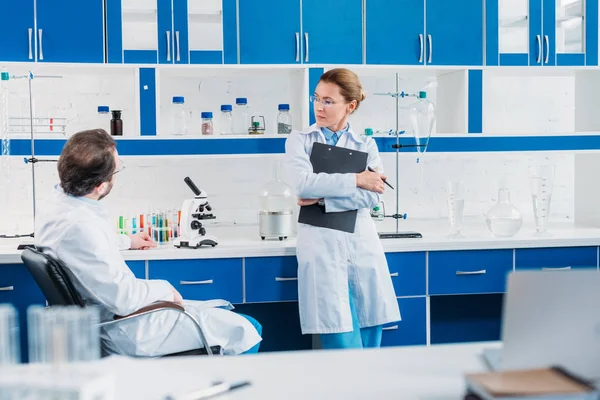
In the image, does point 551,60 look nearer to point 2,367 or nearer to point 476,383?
point 476,383

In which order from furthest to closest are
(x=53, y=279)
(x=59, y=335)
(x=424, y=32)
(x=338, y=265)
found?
(x=424, y=32) < (x=338, y=265) < (x=53, y=279) < (x=59, y=335)

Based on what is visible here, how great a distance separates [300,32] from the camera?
3.62 m

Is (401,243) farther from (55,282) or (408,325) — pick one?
(55,282)

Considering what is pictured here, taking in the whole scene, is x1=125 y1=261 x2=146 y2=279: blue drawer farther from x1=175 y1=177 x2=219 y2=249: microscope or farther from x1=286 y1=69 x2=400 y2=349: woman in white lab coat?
x1=286 y1=69 x2=400 y2=349: woman in white lab coat

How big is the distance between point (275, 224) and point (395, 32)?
1.18 m

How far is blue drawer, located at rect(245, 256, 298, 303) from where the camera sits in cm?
327

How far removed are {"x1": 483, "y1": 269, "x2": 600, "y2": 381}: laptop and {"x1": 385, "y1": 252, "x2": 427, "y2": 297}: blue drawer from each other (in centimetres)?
203

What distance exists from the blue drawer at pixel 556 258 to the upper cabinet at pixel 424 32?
40.8 inches

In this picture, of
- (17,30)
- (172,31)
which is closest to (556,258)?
(172,31)

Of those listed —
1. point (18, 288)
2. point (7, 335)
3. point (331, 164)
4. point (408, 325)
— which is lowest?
point (408, 325)

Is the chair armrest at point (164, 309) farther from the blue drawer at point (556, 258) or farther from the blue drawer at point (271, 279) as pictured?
the blue drawer at point (556, 258)

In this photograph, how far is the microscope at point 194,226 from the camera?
3260mm

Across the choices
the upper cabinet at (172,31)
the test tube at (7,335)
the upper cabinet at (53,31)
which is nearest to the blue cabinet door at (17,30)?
the upper cabinet at (53,31)

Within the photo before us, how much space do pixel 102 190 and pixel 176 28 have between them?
4.32 ft
